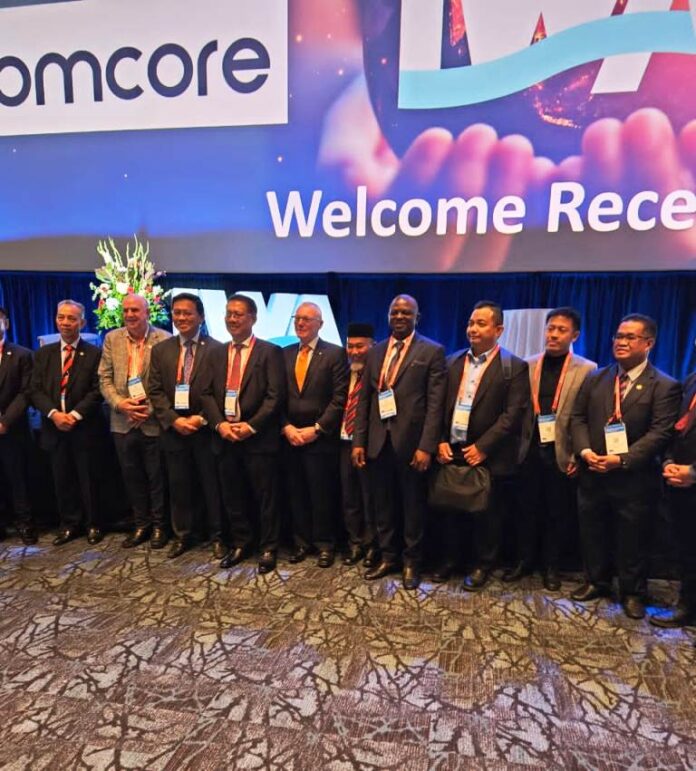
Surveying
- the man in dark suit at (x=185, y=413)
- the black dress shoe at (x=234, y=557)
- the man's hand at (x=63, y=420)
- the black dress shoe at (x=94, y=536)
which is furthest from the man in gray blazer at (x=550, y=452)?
the man's hand at (x=63, y=420)

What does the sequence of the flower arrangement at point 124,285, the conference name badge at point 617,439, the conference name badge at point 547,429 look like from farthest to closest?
the flower arrangement at point 124,285
the conference name badge at point 547,429
the conference name badge at point 617,439

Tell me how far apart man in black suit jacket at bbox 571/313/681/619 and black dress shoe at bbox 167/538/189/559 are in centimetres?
235

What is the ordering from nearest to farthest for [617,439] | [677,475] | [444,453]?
[677,475], [617,439], [444,453]

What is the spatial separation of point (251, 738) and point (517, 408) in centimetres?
188

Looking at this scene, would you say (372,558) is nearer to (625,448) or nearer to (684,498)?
(625,448)

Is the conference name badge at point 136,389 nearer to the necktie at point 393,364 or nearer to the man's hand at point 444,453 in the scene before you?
the necktie at point 393,364

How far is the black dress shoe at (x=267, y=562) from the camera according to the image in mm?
3061

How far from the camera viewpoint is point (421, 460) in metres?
2.75

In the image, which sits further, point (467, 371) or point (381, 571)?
point (381, 571)

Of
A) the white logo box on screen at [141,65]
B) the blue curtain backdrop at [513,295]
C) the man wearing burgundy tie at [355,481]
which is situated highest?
the white logo box on screen at [141,65]

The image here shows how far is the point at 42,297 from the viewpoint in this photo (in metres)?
4.61

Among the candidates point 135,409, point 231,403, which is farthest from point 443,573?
point 135,409

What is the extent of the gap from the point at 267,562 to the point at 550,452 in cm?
175

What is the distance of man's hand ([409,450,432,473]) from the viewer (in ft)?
9.00
